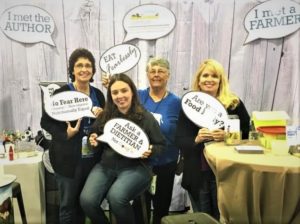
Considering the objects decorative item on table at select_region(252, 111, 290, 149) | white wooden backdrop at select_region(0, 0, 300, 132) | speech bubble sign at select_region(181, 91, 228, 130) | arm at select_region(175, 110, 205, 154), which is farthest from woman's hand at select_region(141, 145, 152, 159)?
decorative item on table at select_region(252, 111, 290, 149)

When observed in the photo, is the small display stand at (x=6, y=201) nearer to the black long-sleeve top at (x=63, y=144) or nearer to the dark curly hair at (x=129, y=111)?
the black long-sleeve top at (x=63, y=144)

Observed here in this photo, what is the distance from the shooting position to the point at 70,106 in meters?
2.32

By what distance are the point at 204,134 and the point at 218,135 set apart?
0.30ft

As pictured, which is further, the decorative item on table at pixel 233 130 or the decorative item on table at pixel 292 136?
the decorative item on table at pixel 233 130

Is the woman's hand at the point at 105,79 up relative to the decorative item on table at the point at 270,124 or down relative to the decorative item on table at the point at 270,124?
up

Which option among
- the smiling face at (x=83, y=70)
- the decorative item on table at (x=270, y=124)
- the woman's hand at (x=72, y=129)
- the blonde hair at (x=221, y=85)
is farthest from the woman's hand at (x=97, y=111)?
the decorative item on table at (x=270, y=124)

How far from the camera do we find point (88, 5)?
2346 mm

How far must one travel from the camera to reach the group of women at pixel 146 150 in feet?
7.43

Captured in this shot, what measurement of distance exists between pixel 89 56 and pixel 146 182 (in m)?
0.95

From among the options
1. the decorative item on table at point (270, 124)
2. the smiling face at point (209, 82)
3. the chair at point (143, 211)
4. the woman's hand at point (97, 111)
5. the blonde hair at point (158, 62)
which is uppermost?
the blonde hair at point (158, 62)

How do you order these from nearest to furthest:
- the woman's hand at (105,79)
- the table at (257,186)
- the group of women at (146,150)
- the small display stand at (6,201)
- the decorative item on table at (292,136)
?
1. the table at (257,186)
2. the decorative item on table at (292,136)
3. the small display stand at (6,201)
4. the group of women at (146,150)
5. the woman's hand at (105,79)

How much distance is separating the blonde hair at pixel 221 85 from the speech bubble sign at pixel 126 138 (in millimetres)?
499

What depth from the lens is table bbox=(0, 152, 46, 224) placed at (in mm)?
2371

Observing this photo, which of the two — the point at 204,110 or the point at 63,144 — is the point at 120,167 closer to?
the point at 63,144
